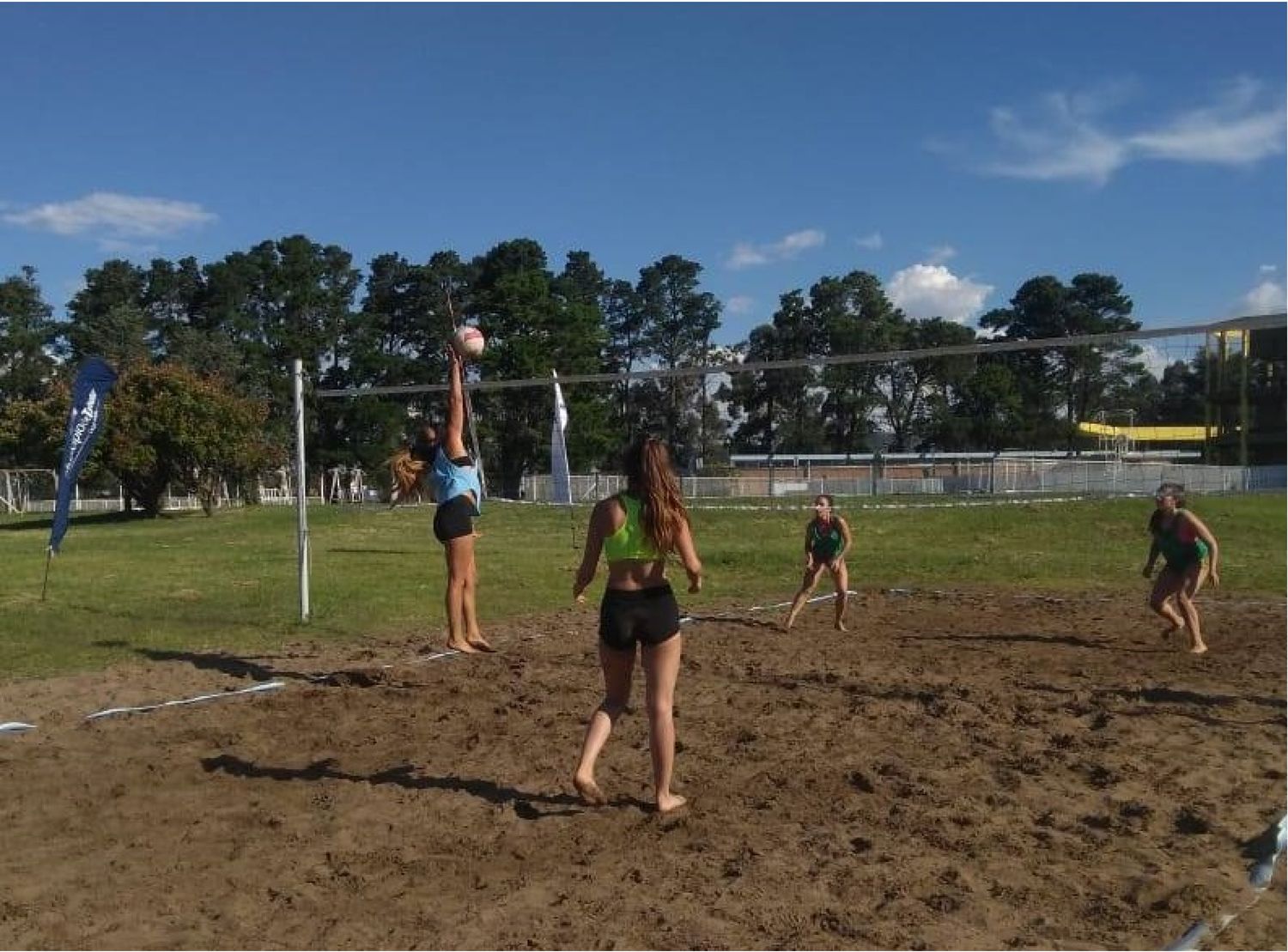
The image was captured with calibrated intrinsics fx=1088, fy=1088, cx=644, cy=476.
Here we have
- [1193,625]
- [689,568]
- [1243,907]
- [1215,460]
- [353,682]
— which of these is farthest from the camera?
[1215,460]

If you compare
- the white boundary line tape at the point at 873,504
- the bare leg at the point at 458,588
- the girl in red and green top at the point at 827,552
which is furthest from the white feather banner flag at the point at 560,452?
the bare leg at the point at 458,588

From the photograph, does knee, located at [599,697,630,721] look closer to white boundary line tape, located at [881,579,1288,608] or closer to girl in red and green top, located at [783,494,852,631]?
girl in red and green top, located at [783,494,852,631]

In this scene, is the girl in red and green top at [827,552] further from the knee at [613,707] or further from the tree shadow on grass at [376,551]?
the tree shadow on grass at [376,551]

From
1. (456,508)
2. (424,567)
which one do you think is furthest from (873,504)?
(456,508)

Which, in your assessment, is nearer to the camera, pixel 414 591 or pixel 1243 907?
pixel 1243 907

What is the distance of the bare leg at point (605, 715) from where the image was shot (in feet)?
17.6

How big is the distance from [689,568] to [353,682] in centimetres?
448

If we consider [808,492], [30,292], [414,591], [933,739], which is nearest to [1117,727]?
[933,739]

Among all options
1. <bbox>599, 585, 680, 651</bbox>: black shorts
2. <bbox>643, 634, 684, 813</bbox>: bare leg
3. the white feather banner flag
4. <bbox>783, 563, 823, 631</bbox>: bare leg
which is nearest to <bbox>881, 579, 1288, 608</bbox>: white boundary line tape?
<bbox>783, 563, 823, 631</bbox>: bare leg

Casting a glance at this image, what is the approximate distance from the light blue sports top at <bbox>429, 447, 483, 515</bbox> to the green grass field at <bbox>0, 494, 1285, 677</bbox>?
10.6 ft

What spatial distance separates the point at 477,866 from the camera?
480 cm

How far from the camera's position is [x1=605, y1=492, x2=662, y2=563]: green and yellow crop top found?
5270 mm

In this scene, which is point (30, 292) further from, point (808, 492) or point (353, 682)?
point (353, 682)

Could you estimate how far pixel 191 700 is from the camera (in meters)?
8.26
